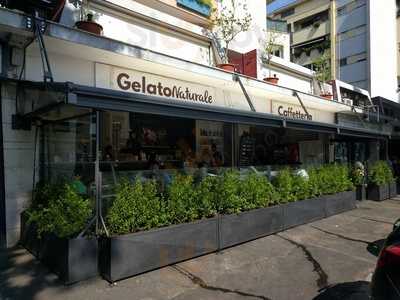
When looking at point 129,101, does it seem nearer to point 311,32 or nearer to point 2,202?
point 2,202

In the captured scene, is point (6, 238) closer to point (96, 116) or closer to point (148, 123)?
point (96, 116)

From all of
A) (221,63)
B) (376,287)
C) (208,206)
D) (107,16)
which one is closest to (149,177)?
(208,206)

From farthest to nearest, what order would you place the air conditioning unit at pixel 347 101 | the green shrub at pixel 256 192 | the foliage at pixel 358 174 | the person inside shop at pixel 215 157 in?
the air conditioning unit at pixel 347 101 → the foliage at pixel 358 174 → the person inside shop at pixel 215 157 → the green shrub at pixel 256 192

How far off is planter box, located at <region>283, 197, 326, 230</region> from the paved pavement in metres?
0.80

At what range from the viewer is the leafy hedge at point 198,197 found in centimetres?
498

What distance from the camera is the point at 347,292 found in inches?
173

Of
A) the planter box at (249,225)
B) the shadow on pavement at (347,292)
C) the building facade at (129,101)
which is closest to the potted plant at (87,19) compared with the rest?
the building facade at (129,101)

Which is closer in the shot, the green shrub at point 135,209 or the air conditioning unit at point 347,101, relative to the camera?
the green shrub at point 135,209

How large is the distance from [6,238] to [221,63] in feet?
23.1

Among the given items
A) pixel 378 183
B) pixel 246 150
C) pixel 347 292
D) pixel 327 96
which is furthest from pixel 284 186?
pixel 327 96

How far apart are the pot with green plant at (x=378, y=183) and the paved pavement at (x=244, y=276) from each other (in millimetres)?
5744

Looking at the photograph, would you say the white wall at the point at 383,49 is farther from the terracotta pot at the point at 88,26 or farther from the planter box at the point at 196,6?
the terracotta pot at the point at 88,26

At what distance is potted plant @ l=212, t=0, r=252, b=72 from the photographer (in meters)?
10.2

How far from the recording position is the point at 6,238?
5941 mm
